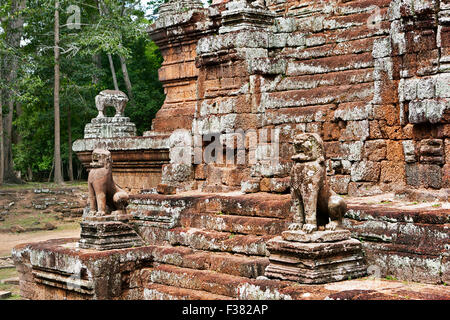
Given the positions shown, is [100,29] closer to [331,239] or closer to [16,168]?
[16,168]

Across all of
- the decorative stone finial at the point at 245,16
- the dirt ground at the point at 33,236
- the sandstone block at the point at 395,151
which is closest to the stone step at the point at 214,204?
the sandstone block at the point at 395,151

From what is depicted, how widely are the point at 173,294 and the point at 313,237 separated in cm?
204

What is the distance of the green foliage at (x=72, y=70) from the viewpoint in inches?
895

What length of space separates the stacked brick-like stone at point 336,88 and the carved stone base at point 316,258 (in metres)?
1.55

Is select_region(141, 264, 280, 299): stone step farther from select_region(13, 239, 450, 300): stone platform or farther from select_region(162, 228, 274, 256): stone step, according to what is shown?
select_region(162, 228, 274, 256): stone step

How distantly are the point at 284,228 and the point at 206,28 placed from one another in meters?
4.99

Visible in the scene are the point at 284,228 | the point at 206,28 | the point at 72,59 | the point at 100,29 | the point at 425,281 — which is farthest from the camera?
the point at 72,59

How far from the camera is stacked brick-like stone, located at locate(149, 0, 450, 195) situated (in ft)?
25.0

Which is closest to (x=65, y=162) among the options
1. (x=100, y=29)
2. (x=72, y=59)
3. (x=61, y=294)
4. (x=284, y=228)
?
(x=72, y=59)

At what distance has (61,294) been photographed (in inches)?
347

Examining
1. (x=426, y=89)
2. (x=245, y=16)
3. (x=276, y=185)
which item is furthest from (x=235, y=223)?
(x=245, y=16)

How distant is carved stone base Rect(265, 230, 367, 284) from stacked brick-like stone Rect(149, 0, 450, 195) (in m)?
1.55

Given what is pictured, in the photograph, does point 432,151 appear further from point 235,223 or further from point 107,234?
point 107,234

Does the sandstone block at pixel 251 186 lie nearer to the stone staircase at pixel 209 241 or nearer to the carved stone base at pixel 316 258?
the stone staircase at pixel 209 241
